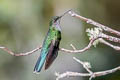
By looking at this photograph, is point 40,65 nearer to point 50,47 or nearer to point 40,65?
point 40,65

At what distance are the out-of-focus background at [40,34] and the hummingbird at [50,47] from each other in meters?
2.87

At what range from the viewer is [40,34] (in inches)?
190

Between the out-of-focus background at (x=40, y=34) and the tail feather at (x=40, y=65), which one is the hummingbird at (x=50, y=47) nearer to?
the tail feather at (x=40, y=65)

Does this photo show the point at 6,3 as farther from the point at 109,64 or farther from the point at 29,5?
the point at 109,64

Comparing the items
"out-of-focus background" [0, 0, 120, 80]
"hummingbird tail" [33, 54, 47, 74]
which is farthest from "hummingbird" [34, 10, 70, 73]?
"out-of-focus background" [0, 0, 120, 80]

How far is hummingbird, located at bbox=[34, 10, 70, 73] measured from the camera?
157 cm

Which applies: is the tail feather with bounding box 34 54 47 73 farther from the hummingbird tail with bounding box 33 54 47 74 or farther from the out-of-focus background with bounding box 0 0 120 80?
the out-of-focus background with bounding box 0 0 120 80

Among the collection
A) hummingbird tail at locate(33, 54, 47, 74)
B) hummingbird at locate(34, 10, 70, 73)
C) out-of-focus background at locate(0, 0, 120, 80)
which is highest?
hummingbird at locate(34, 10, 70, 73)

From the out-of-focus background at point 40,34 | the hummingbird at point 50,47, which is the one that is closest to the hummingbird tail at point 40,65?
the hummingbird at point 50,47

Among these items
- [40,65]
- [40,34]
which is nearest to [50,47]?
[40,65]

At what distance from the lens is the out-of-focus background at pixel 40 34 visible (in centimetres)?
474

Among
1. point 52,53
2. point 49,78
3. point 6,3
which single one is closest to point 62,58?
point 49,78

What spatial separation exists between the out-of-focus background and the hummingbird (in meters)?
2.87

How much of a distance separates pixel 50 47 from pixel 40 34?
3.14 m
